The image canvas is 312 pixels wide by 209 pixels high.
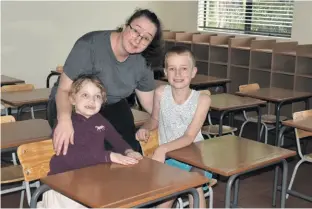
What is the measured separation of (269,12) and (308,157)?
342 centimetres

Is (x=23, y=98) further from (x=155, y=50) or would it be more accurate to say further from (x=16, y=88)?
(x=155, y=50)

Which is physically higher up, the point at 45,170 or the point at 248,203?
the point at 45,170

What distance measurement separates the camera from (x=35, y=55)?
6.48 m

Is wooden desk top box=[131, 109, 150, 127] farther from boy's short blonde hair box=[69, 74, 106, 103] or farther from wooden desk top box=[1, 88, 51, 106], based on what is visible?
wooden desk top box=[1, 88, 51, 106]

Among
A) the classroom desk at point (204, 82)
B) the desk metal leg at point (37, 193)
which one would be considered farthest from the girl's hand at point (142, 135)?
the classroom desk at point (204, 82)

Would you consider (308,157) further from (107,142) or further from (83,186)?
(83,186)

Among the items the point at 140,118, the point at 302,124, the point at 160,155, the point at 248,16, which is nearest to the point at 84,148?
the point at 160,155

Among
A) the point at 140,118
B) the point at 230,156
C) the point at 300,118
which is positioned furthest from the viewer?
the point at 300,118

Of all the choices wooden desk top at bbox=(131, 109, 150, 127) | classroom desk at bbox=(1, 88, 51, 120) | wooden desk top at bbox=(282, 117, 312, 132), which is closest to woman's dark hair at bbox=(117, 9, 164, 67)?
wooden desk top at bbox=(131, 109, 150, 127)

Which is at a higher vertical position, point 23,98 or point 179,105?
point 179,105

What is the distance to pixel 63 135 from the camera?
2.09 meters

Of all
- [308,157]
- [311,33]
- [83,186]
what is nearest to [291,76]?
[311,33]

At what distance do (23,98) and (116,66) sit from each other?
6.41ft

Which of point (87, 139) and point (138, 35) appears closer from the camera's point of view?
point (87, 139)
